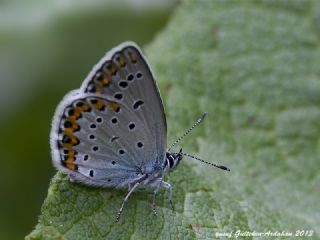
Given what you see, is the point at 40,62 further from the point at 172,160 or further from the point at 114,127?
the point at 172,160

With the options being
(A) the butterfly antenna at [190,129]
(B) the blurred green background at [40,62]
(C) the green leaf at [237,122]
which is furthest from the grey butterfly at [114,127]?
(B) the blurred green background at [40,62]

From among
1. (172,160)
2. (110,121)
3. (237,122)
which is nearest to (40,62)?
(237,122)

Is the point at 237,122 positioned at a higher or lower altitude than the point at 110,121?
lower

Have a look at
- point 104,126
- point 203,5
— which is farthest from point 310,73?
point 104,126

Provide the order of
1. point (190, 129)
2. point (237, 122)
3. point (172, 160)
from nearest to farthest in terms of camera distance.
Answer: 1. point (172, 160)
2. point (190, 129)
3. point (237, 122)

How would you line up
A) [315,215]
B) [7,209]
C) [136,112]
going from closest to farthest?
[136,112] < [315,215] < [7,209]

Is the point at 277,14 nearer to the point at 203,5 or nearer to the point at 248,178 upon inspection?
the point at 203,5

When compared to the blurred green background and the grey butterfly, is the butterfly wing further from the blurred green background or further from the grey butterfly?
the blurred green background
